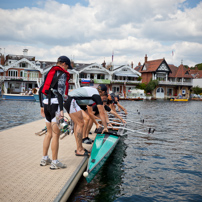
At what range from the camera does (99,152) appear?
6.57m

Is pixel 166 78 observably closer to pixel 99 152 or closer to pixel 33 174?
pixel 99 152

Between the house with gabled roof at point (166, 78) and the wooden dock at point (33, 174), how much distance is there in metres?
65.6

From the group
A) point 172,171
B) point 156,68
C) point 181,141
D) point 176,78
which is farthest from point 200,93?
point 172,171

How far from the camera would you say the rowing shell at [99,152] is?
547cm

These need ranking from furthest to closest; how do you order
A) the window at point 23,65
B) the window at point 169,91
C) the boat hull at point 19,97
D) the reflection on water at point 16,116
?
the window at point 169,91 → the window at point 23,65 → the boat hull at point 19,97 → the reflection on water at point 16,116

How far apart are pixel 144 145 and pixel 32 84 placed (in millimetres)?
53614

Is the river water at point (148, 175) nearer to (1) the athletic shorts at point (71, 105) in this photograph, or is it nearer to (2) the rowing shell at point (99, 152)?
(2) the rowing shell at point (99, 152)

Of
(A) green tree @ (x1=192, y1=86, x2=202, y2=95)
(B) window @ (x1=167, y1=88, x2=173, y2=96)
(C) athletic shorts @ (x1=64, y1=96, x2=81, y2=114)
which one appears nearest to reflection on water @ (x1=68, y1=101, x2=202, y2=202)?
(C) athletic shorts @ (x1=64, y1=96, x2=81, y2=114)

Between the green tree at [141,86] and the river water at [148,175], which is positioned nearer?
the river water at [148,175]

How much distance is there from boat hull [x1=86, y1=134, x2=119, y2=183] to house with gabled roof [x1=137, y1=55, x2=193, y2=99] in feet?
212

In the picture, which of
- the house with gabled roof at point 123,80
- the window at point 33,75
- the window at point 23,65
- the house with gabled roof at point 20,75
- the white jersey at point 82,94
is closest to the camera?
the white jersey at point 82,94

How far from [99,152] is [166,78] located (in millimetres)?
70131

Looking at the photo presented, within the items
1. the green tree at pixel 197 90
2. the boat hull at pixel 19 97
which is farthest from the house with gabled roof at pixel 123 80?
the boat hull at pixel 19 97

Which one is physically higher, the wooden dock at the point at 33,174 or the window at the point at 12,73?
the window at the point at 12,73
